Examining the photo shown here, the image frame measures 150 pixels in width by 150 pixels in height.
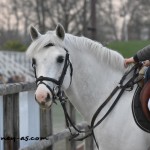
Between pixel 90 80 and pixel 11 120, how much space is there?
1.16 metres

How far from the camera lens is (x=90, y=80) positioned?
4.47 metres

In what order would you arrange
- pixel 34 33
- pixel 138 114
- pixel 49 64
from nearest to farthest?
pixel 49 64
pixel 138 114
pixel 34 33

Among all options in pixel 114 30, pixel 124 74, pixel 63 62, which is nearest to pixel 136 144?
pixel 124 74

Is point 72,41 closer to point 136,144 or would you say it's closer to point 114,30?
point 136,144

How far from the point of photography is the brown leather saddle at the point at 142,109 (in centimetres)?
410

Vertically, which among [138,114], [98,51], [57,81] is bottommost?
[138,114]

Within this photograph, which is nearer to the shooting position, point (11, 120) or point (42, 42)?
point (42, 42)

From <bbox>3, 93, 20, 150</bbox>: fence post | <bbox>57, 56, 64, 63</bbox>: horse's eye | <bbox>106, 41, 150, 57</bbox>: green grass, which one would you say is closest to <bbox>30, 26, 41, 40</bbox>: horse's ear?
<bbox>57, 56, 64, 63</bbox>: horse's eye

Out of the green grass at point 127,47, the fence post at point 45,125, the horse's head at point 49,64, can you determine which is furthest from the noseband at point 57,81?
the green grass at point 127,47

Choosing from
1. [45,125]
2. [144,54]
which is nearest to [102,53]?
[144,54]

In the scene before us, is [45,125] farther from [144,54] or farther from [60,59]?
[144,54]

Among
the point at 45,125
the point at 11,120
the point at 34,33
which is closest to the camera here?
the point at 34,33

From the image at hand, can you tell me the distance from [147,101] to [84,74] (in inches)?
28.2

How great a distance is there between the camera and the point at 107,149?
426 cm
